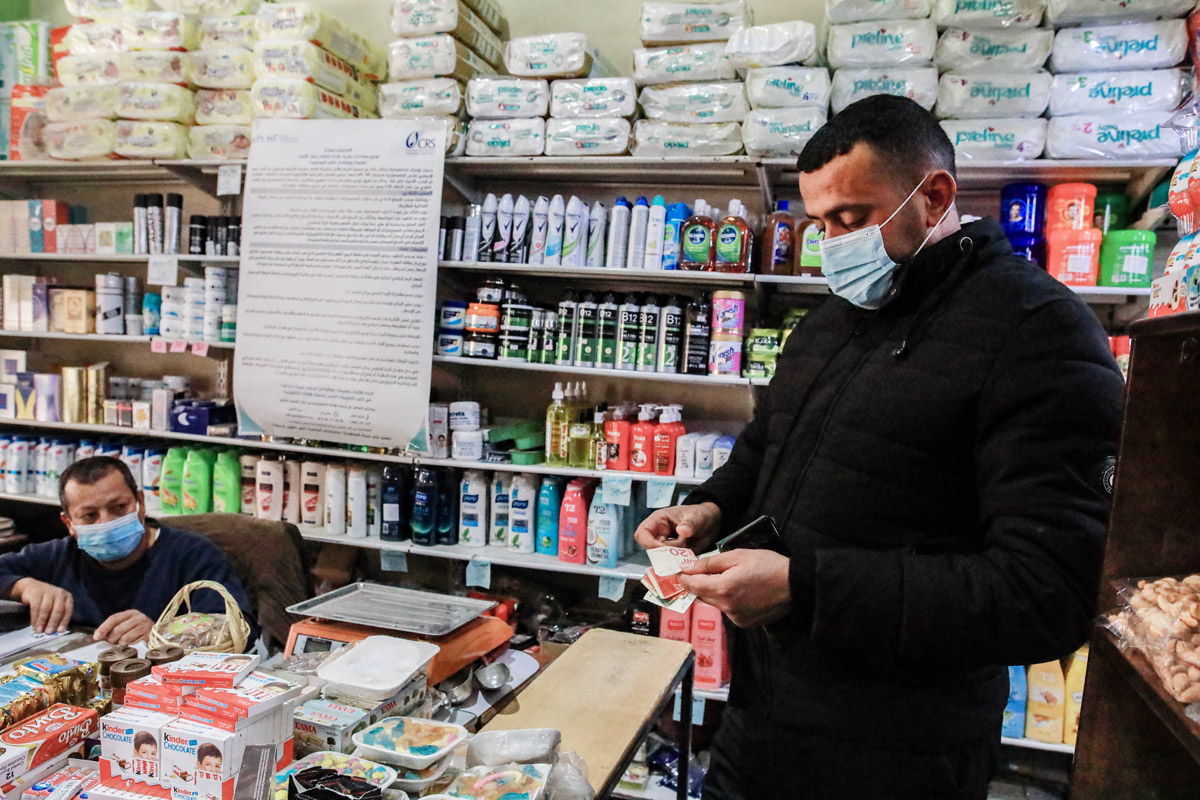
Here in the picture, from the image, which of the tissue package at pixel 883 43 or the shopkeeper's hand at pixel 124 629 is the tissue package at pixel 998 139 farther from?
the shopkeeper's hand at pixel 124 629

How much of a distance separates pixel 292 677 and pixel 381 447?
2037mm

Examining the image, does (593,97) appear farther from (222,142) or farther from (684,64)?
(222,142)

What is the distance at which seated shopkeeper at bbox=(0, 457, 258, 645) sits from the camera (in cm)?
233

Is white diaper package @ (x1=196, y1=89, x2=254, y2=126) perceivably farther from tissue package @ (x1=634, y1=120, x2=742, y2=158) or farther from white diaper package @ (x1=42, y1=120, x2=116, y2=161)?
tissue package @ (x1=634, y1=120, x2=742, y2=158)

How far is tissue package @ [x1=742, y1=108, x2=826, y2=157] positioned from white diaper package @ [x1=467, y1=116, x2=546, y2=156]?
87cm

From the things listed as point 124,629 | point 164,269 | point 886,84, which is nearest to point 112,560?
point 124,629

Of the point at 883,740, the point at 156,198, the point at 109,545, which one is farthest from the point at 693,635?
the point at 156,198

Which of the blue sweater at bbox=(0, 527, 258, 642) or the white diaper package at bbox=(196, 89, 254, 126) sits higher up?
the white diaper package at bbox=(196, 89, 254, 126)

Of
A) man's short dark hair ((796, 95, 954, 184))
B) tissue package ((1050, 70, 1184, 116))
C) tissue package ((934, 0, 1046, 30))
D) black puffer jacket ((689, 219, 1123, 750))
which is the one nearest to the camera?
black puffer jacket ((689, 219, 1123, 750))

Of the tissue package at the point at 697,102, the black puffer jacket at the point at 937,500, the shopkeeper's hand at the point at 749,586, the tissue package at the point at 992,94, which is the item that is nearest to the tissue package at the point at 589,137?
A: the tissue package at the point at 697,102

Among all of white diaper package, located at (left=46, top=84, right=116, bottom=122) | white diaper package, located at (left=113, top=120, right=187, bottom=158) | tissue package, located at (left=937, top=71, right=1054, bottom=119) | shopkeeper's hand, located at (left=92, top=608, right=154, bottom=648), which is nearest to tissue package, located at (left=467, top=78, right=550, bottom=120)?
white diaper package, located at (left=113, top=120, right=187, bottom=158)

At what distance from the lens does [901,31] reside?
2740 mm

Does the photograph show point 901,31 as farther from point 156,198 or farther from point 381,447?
point 156,198

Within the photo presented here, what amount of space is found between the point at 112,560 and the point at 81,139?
235 centimetres
